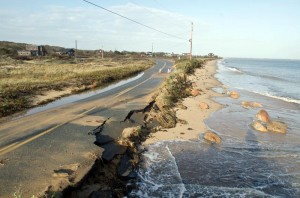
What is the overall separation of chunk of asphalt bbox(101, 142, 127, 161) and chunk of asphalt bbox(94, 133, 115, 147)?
0.17 m

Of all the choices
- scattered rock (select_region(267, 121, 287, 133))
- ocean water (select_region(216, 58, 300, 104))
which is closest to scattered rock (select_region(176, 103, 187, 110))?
scattered rock (select_region(267, 121, 287, 133))

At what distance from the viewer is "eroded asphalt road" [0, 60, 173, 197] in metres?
6.54

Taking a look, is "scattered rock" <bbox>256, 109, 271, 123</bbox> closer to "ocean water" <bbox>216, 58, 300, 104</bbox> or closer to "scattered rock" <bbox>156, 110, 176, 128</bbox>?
"scattered rock" <bbox>156, 110, 176, 128</bbox>

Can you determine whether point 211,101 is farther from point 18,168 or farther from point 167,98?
point 18,168

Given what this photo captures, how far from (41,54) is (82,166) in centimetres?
8703

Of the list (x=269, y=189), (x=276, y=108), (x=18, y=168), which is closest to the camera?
(x=18, y=168)

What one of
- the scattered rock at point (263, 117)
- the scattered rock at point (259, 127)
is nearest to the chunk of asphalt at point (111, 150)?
the scattered rock at point (259, 127)

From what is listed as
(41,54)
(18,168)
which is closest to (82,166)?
(18,168)

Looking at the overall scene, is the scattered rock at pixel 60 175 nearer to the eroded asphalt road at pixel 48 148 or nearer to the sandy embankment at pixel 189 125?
the eroded asphalt road at pixel 48 148

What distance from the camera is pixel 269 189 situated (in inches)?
303

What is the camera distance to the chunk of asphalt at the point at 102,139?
31.4 feet

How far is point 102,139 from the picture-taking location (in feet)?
32.6

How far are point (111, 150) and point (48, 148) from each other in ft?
5.77

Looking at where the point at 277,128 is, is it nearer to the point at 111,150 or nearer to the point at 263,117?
the point at 263,117
